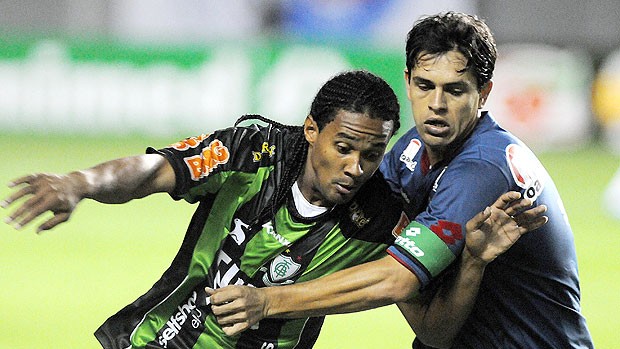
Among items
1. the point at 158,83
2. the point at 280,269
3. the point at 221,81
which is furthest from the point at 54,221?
the point at 158,83

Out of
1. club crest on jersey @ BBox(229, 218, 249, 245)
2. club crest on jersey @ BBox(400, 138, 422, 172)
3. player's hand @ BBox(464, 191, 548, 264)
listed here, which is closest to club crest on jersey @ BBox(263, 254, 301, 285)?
club crest on jersey @ BBox(229, 218, 249, 245)

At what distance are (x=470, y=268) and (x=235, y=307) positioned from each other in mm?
1016

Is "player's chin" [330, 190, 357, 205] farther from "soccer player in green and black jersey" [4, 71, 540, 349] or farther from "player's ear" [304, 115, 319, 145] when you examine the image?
"player's ear" [304, 115, 319, 145]

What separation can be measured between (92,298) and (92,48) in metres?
8.13

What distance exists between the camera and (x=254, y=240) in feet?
16.4

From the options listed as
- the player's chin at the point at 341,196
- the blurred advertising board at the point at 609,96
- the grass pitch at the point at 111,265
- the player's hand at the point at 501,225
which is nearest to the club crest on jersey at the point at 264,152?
the player's chin at the point at 341,196

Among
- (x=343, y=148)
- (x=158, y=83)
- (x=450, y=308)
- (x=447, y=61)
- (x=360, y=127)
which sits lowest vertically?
(x=158, y=83)

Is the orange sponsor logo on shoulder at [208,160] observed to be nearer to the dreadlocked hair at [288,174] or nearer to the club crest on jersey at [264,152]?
the club crest on jersey at [264,152]

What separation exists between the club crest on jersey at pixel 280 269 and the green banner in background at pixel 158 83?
11.3m

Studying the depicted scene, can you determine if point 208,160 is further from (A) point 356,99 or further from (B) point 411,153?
(B) point 411,153

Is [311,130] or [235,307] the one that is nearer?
[235,307]

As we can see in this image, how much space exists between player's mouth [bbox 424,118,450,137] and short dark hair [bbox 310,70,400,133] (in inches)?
6.1

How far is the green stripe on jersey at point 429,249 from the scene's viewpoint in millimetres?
4566

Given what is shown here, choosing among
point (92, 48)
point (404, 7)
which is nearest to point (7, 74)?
point (92, 48)
